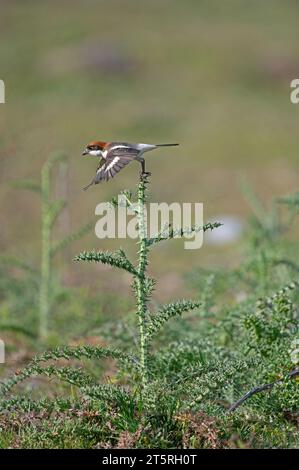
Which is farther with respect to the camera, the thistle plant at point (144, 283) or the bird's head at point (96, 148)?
the bird's head at point (96, 148)

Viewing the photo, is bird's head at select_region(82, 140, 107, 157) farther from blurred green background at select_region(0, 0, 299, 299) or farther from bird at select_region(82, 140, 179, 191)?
blurred green background at select_region(0, 0, 299, 299)

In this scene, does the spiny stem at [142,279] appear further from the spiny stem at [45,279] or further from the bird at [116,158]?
the spiny stem at [45,279]

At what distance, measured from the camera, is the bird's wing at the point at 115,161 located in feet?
15.4

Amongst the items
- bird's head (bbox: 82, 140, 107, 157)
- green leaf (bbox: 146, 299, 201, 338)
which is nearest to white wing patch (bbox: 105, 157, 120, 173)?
bird's head (bbox: 82, 140, 107, 157)

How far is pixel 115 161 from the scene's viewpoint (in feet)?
15.7

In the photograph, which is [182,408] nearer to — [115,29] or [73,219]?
[73,219]

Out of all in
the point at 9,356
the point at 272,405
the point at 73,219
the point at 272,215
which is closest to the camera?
the point at 272,405

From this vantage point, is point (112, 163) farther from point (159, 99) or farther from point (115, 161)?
point (159, 99)

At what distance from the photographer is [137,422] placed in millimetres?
4441

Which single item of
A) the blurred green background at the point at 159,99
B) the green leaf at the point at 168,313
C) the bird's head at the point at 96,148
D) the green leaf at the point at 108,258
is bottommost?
the green leaf at the point at 168,313

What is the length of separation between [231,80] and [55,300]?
27.1 metres

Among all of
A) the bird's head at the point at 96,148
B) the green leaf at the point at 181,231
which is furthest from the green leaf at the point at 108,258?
the bird's head at the point at 96,148

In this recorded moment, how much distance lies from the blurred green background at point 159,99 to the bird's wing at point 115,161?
6508 mm

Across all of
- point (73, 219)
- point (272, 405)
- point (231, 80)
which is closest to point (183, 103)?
point (231, 80)
